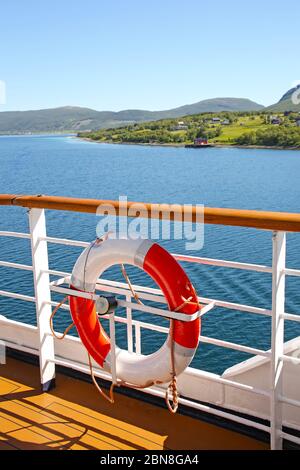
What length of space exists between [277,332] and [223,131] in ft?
200

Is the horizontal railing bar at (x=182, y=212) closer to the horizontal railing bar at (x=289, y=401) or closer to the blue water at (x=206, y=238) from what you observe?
the horizontal railing bar at (x=289, y=401)

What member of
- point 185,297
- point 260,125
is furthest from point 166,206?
point 260,125

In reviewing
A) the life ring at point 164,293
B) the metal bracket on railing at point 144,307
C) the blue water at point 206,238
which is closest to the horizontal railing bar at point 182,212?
the life ring at point 164,293

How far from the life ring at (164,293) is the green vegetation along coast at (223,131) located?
4671 cm

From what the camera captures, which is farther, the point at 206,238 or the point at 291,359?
the point at 206,238

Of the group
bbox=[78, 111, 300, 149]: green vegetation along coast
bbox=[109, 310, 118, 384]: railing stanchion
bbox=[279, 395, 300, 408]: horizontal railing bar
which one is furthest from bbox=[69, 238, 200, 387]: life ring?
bbox=[78, 111, 300, 149]: green vegetation along coast

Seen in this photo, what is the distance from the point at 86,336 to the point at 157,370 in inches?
10.7

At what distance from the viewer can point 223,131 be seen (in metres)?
60.3

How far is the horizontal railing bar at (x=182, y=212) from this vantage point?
3.91ft

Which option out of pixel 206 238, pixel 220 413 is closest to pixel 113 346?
pixel 220 413

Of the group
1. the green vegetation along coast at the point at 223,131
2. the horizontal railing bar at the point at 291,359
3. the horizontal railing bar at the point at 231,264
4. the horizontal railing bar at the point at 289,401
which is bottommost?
the horizontal railing bar at the point at 289,401

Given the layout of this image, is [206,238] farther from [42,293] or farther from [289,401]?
[289,401]

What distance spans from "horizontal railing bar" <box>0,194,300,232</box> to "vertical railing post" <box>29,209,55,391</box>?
11 cm

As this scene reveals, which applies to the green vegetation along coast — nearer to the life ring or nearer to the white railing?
the white railing
